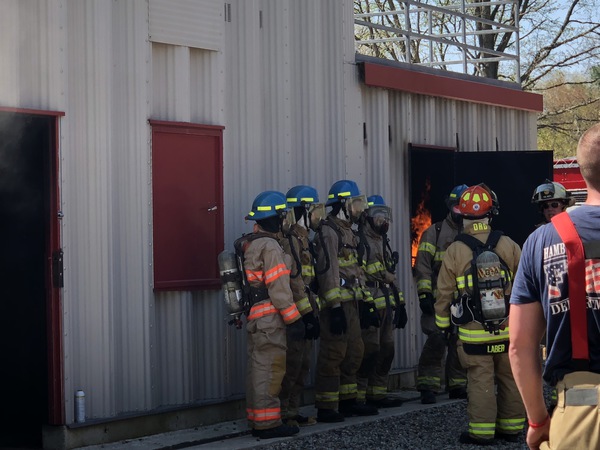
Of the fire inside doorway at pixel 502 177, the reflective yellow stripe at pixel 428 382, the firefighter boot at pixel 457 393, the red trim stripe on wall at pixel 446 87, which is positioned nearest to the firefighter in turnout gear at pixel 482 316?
the reflective yellow stripe at pixel 428 382

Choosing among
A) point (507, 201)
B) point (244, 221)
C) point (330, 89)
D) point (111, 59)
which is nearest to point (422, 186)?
point (507, 201)

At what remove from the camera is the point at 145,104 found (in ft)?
31.2

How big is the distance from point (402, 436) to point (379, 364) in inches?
69.0

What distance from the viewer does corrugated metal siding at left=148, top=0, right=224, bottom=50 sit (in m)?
9.70

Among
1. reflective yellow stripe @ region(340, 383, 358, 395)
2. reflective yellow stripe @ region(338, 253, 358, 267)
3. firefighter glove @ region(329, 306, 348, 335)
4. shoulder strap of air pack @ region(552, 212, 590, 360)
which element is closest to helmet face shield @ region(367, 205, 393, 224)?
reflective yellow stripe @ region(338, 253, 358, 267)

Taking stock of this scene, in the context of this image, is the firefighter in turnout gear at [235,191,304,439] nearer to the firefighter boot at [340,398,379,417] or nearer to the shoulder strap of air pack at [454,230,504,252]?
the firefighter boot at [340,398,379,417]

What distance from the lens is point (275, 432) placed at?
9328 mm

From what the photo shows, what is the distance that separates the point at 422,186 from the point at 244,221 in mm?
3437

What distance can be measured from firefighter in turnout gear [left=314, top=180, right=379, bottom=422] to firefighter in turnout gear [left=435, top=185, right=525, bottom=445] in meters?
1.42

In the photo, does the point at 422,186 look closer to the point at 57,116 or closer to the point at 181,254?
the point at 181,254

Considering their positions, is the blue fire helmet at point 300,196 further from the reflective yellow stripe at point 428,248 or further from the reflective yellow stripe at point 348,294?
the reflective yellow stripe at point 428,248

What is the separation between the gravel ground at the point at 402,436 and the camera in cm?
903

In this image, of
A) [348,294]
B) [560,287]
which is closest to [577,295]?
[560,287]

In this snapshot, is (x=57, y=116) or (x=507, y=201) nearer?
(x=57, y=116)
